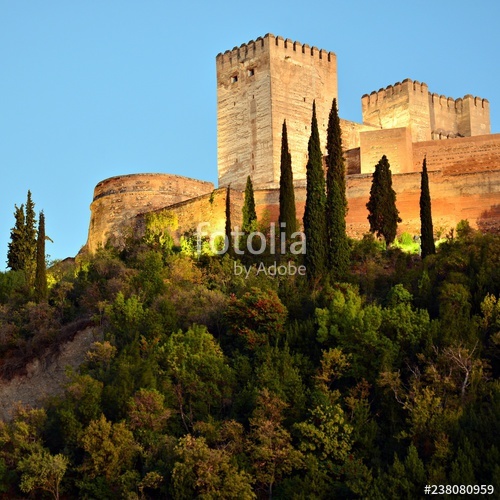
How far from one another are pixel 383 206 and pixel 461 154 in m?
6.45

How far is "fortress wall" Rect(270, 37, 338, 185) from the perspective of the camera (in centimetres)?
3838

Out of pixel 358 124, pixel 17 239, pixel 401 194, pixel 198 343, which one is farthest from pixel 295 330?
pixel 358 124

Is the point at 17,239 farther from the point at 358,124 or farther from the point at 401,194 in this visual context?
the point at 358,124

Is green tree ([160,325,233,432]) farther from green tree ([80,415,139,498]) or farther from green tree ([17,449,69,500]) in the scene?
green tree ([17,449,69,500])

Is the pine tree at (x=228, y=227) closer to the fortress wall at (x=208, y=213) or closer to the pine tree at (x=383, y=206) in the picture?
the fortress wall at (x=208, y=213)

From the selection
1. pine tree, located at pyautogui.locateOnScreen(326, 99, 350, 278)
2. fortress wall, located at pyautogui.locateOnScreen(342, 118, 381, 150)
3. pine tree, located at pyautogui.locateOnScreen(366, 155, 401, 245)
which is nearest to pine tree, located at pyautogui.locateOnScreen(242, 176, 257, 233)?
pine tree, located at pyautogui.locateOnScreen(366, 155, 401, 245)

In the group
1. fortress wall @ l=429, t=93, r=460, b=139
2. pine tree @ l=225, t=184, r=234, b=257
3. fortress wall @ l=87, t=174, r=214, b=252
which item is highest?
fortress wall @ l=429, t=93, r=460, b=139

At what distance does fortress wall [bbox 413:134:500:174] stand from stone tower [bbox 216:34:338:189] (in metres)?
4.51

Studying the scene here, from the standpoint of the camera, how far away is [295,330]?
23.3 m

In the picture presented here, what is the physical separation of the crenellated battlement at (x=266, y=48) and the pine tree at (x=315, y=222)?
13.4 m

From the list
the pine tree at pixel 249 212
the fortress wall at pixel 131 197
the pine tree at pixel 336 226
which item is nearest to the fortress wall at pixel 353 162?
the fortress wall at pixel 131 197

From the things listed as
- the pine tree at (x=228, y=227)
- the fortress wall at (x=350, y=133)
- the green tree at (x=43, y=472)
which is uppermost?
the fortress wall at (x=350, y=133)

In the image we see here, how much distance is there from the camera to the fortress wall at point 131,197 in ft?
117

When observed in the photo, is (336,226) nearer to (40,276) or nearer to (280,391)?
(280,391)
